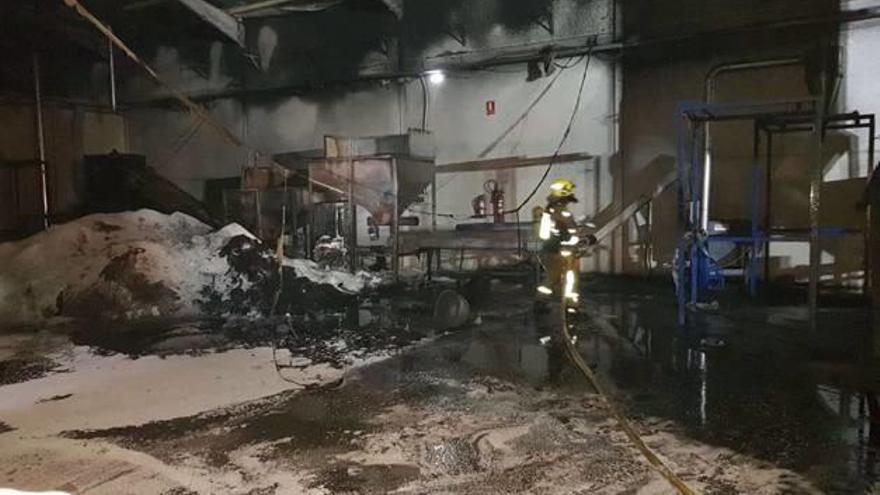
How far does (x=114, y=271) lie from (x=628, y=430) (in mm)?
8668

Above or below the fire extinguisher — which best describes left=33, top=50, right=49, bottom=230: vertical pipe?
above

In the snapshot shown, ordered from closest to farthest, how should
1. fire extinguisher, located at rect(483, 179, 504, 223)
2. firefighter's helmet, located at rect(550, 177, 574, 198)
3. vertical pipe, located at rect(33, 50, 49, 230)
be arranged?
firefighter's helmet, located at rect(550, 177, 574, 198)
fire extinguisher, located at rect(483, 179, 504, 223)
vertical pipe, located at rect(33, 50, 49, 230)

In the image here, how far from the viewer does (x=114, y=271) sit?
10102 millimetres

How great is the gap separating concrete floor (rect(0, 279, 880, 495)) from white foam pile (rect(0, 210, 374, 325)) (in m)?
1.55

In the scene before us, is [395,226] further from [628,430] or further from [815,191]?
[628,430]

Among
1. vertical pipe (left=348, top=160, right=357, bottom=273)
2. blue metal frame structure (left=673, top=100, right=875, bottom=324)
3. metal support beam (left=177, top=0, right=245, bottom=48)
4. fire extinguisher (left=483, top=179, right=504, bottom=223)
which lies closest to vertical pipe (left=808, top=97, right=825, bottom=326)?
blue metal frame structure (left=673, top=100, right=875, bottom=324)

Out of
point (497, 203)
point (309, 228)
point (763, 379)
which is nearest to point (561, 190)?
point (763, 379)

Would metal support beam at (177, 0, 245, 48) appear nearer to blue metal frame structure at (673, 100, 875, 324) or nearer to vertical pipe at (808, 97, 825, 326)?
blue metal frame structure at (673, 100, 875, 324)

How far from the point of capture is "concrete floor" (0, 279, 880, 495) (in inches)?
160

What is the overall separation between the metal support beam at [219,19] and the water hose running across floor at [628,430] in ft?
41.2

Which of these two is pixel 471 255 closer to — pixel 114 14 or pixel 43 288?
pixel 43 288

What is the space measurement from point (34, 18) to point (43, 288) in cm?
877

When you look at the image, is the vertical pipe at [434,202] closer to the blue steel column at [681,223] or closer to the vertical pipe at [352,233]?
the vertical pipe at [352,233]

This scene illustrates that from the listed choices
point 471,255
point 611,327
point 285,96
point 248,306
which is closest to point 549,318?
point 611,327
